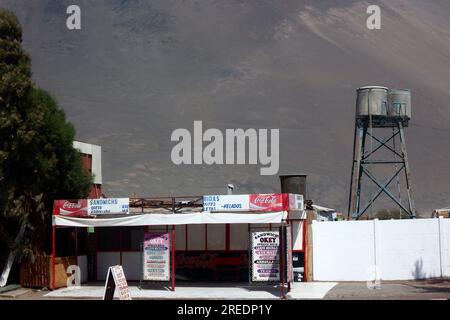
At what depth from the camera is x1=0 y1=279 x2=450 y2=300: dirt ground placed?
779 inches

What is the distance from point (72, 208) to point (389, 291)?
34.2 feet

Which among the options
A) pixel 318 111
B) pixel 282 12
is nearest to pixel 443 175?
pixel 318 111

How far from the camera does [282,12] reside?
183375mm

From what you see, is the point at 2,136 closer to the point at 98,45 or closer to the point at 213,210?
the point at 213,210

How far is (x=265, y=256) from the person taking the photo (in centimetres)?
2208

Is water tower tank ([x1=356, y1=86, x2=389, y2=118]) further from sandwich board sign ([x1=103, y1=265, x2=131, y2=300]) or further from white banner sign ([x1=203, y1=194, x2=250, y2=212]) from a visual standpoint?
sandwich board sign ([x1=103, y1=265, x2=131, y2=300])

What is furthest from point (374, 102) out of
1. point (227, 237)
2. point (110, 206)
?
point (110, 206)

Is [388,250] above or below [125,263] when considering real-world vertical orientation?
above

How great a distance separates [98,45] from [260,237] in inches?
6356

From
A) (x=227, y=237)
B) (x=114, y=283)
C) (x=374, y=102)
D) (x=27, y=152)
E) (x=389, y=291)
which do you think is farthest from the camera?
(x=374, y=102)

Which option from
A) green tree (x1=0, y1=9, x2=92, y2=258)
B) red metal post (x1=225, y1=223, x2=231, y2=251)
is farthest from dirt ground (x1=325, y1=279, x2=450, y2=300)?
green tree (x1=0, y1=9, x2=92, y2=258)

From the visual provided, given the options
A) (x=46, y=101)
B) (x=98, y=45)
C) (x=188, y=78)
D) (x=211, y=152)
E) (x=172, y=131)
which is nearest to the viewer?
(x=46, y=101)

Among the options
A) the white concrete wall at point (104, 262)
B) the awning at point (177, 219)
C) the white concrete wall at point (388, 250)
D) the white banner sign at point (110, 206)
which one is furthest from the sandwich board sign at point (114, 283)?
the white concrete wall at point (104, 262)

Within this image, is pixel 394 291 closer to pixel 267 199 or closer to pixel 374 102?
pixel 267 199
